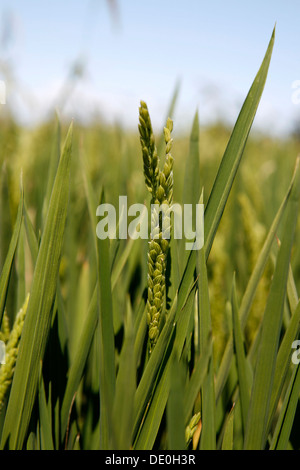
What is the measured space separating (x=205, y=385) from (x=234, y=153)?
0.62ft

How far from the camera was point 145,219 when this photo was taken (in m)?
0.40

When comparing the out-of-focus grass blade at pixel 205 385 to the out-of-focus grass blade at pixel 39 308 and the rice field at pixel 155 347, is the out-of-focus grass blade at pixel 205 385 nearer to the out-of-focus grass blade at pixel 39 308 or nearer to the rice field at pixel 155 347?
the rice field at pixel 155 347

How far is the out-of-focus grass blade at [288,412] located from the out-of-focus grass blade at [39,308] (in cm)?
→ 21

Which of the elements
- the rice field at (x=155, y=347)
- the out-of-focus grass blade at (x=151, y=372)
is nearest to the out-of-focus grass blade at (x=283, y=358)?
the rice field at (x=155, y=347)

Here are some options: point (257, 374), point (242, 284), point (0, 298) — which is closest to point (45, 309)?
point (0, 298)

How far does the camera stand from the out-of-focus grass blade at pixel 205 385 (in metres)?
0.31

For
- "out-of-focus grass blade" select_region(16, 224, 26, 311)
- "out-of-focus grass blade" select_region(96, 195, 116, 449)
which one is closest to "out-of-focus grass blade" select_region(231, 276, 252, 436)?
"out-of-focus grass blade" select_region(96, 195, 116, 449)

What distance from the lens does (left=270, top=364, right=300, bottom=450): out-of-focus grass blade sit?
13.1 inches

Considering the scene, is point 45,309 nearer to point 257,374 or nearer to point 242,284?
point 257,374

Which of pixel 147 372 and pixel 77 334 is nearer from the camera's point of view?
pixel 147 372

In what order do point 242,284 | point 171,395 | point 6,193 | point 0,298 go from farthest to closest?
point 242,284 < point 6,193 < point 0,298 < point 171,395

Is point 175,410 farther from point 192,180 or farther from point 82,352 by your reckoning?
point 192,180
